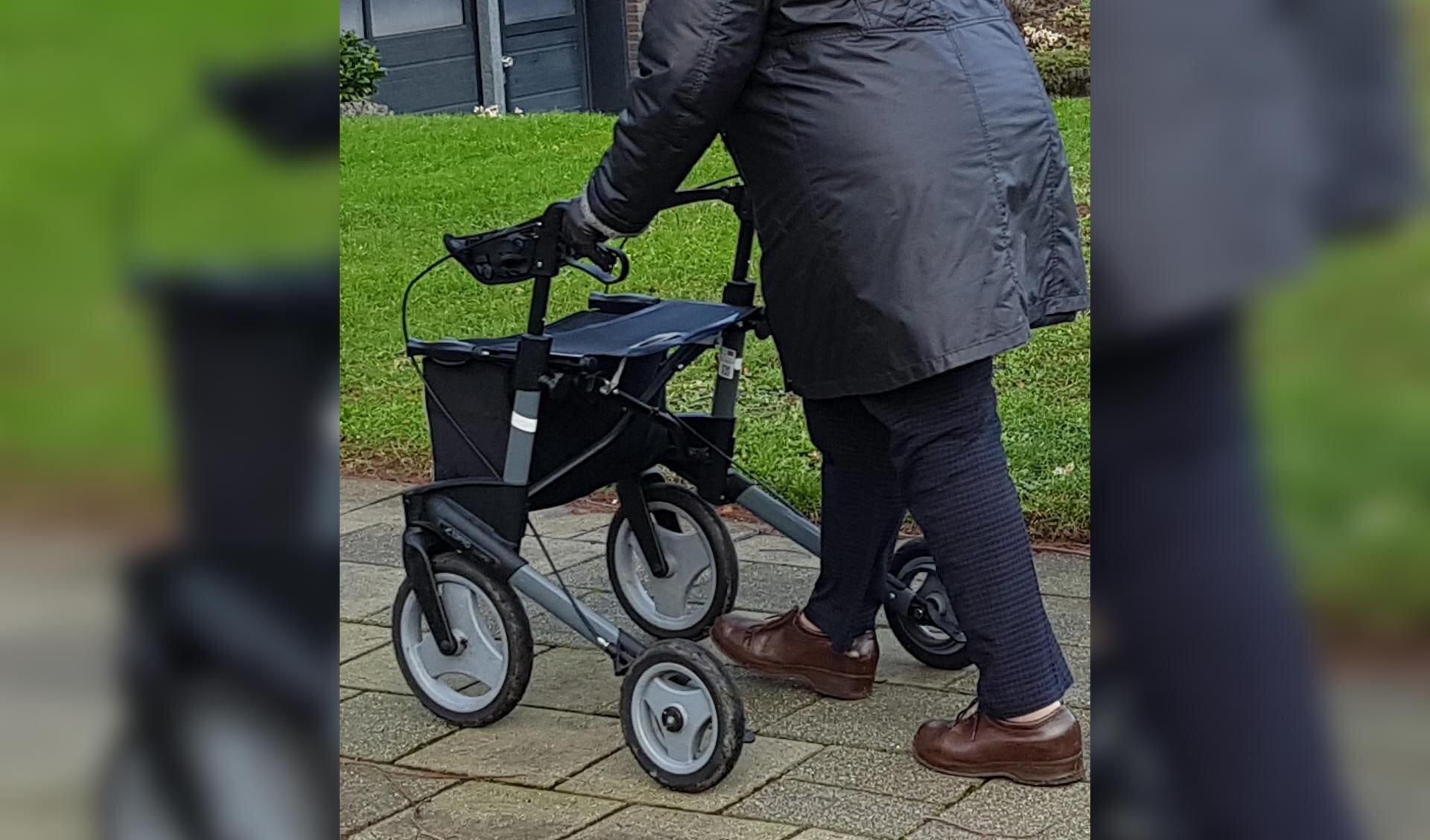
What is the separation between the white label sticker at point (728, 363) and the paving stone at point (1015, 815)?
108 cm

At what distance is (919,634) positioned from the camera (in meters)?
4.15

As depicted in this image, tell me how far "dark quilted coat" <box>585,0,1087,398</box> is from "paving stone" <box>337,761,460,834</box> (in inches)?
47.7

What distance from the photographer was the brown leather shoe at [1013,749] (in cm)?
349

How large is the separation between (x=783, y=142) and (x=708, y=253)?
521 centimetres

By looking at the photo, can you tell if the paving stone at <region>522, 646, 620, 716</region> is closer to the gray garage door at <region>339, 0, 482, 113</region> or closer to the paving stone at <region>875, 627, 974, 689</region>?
the paving stone at <region>875, 627, 974, 689</region>

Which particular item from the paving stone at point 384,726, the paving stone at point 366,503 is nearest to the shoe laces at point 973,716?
the paving stone at point 384,726

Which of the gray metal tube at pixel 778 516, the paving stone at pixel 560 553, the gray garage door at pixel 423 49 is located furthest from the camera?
the gray garage door at pixel 423 49

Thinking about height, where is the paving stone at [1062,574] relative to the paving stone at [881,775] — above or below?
above

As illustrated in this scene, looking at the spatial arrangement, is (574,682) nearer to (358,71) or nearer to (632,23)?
(358,71)

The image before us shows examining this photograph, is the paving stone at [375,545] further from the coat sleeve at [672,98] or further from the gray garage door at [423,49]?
the gray garage door at [423,49]
